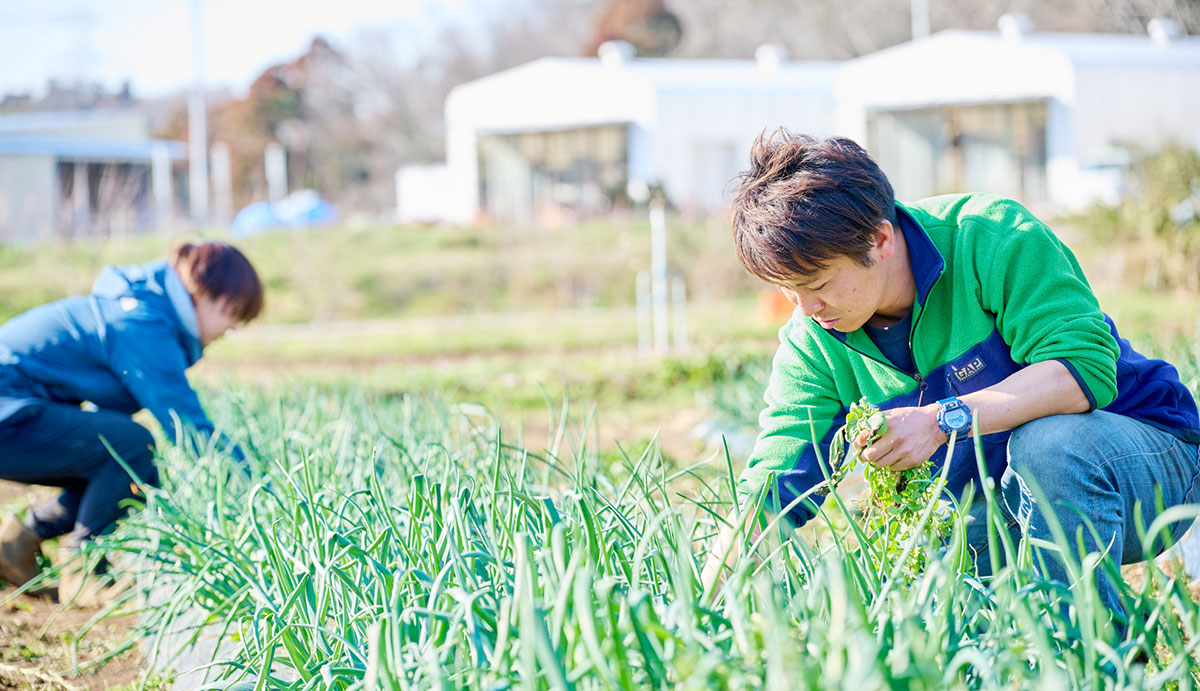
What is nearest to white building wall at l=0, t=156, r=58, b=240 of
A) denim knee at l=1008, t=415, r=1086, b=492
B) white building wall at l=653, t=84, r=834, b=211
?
white building wall at l=653, t=84, r=834, b=211

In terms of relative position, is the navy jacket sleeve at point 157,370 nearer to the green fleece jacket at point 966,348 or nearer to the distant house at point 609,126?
the green fleece jacket at point 966,348

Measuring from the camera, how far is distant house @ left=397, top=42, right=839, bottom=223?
23938 millimetres

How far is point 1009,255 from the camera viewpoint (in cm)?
198

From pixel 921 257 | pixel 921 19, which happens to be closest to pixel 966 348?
pixel 921 257

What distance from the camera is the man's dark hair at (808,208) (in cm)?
186

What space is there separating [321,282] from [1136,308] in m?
8.91

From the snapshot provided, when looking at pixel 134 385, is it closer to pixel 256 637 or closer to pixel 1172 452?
pixel 256 637

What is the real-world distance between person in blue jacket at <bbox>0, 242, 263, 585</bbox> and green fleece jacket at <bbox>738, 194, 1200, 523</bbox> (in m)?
1.73

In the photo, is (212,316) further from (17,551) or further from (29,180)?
(29,180)

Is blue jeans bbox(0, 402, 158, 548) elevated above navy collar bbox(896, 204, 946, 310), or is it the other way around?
navy collar bbox(896, 204, 946, 310)

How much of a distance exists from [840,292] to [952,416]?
275 mm

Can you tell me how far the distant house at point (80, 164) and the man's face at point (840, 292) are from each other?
23030 mm

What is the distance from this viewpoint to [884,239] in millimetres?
1952

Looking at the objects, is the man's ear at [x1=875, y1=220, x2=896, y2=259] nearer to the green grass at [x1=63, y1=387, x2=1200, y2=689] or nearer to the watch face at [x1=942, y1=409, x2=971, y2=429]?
the watch face at [x1=942, y1=409, x2=971, y2=429]
